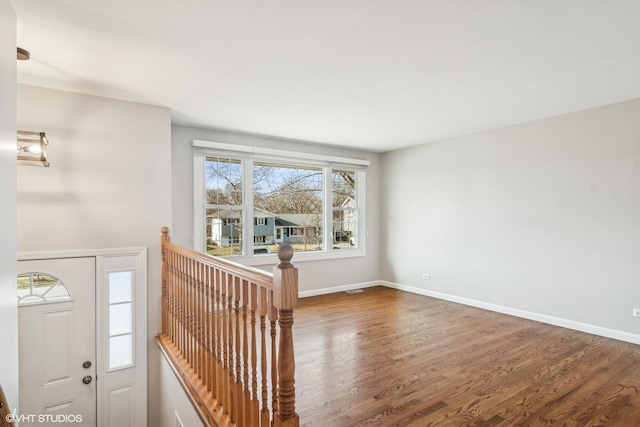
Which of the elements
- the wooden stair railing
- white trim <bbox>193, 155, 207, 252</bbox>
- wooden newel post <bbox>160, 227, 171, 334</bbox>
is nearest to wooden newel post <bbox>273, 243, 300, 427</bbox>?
the wooden stair railing

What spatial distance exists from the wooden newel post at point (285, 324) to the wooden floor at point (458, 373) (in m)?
0.96

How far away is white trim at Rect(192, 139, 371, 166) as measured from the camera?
4.62m

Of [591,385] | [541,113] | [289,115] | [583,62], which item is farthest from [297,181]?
[591,385]

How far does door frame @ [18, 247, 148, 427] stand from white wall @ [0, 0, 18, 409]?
3.72 ft

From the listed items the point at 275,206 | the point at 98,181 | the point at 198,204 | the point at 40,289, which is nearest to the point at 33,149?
the point at 98,181

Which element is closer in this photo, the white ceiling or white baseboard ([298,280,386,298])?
the white ceiling

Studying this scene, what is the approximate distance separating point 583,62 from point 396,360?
3013 millimetres

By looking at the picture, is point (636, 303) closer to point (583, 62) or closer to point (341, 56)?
point (583, 62)

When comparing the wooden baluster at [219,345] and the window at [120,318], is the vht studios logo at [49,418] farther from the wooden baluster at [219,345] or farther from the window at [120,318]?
the wooden baluster at [219,345]

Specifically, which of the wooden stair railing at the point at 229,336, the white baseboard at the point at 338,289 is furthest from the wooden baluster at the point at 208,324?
the white baseboard at the point at 338,289

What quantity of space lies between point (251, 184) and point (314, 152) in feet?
4.34

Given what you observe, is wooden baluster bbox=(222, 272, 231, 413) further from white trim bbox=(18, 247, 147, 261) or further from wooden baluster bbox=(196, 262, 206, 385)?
white trim bbox=(18, 247, 147, 261)

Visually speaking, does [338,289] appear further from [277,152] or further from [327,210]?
[277,152]

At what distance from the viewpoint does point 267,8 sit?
197 centimetres
